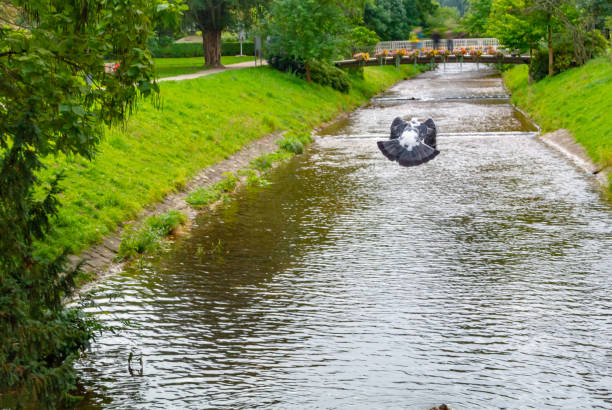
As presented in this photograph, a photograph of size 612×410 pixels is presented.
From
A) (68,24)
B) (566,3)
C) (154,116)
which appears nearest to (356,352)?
(68,24)

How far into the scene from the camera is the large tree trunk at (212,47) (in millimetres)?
56656

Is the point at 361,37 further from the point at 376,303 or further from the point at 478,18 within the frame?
the point at 376,303

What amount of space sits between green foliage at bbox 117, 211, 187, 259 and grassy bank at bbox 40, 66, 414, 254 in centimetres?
61

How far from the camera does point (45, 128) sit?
34.9 ft

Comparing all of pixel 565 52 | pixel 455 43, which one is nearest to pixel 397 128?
pixel 565 52

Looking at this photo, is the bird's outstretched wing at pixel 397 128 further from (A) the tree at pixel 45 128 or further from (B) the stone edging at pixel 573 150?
(A) the tree at pixel 45 128

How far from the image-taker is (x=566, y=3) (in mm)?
52938

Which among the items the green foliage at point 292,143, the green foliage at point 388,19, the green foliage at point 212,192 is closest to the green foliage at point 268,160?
the green foliage at point 292,143

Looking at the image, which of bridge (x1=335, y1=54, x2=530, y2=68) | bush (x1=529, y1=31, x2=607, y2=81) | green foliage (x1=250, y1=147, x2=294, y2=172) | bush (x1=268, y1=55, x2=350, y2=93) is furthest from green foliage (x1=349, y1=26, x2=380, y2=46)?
green foliage (x1=250, y1=147, x2=294, y2=172)

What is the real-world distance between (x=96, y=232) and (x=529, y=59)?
49971 millimetres

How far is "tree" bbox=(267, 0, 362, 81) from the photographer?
5172 cm

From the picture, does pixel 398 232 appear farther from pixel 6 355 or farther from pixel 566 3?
pixel 566 3

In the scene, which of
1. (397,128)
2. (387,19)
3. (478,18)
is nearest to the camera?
(397,128)

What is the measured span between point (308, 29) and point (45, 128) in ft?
140
